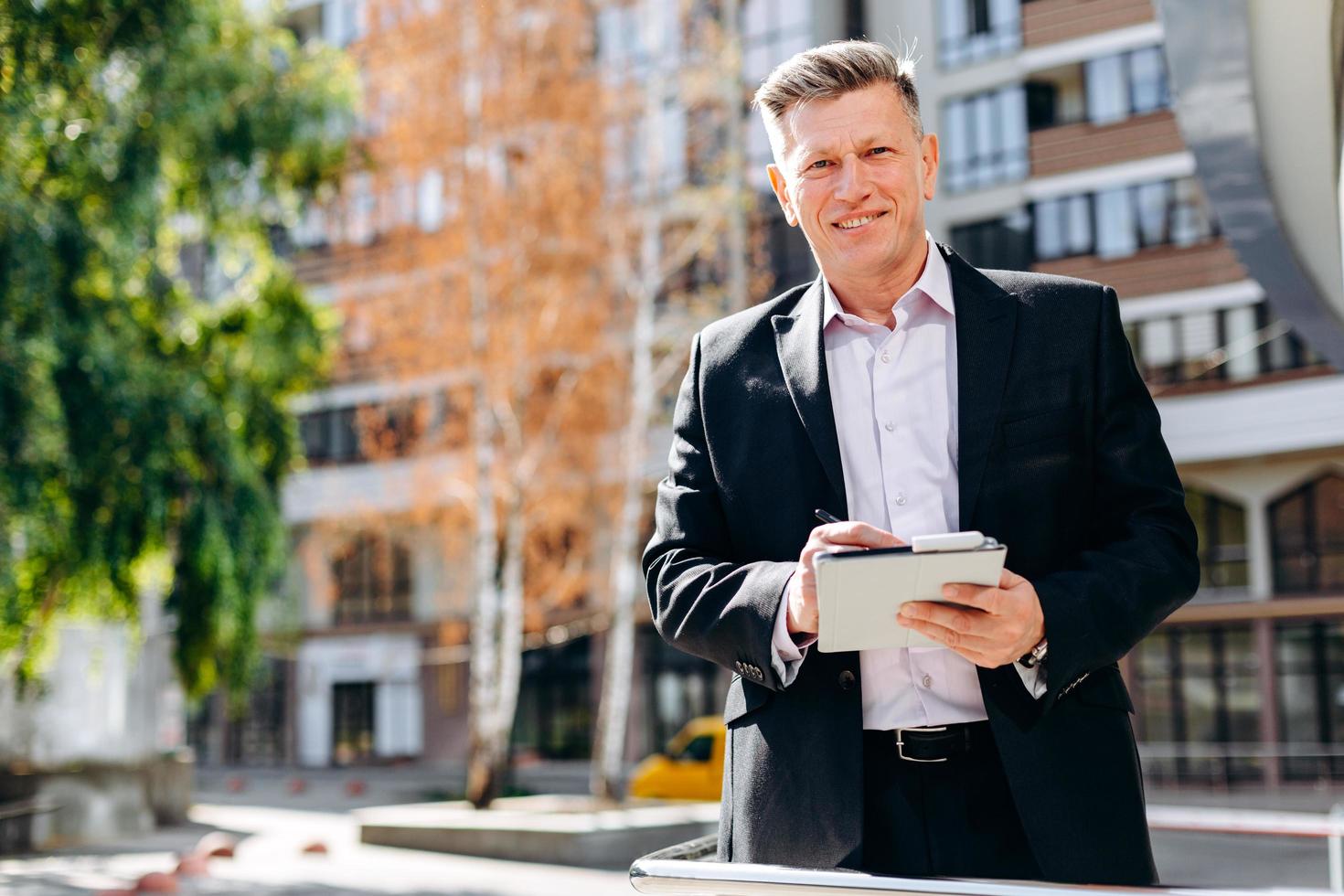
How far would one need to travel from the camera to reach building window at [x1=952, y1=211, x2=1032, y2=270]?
26891mm

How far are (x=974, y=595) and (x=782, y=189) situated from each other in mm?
780

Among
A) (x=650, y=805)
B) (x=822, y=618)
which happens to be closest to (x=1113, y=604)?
(x=822, y=618)

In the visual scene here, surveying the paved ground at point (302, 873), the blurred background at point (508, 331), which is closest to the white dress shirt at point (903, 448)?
the blurred background at point (508, 331)

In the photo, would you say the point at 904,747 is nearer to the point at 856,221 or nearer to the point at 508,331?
the point at 856,221

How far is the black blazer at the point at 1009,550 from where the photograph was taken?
1794 mm

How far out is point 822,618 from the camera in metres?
1.59

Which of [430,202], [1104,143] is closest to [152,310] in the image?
[430,202]

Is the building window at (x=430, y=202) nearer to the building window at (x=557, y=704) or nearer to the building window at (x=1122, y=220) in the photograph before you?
the building window at (x=1122, y=220)

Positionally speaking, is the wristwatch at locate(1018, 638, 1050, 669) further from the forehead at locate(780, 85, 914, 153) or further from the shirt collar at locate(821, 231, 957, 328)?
the forehead at locate(780, 85, 914, 153)

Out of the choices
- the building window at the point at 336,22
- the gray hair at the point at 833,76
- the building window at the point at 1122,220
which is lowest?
the gray hair at the point at 833,76

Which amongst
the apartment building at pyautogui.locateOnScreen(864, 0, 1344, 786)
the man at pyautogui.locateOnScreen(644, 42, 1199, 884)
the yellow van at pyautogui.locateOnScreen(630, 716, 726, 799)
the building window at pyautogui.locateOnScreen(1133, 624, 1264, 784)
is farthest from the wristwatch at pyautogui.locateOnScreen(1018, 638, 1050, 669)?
the building window at pyautogui.locateOnScreen(1133, 624, 1264, 784)

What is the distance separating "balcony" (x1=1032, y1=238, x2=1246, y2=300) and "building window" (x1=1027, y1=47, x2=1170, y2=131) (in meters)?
2.45

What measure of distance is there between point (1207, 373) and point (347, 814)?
620 inches

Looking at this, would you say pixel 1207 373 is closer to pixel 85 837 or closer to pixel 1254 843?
pixel 1254 843
